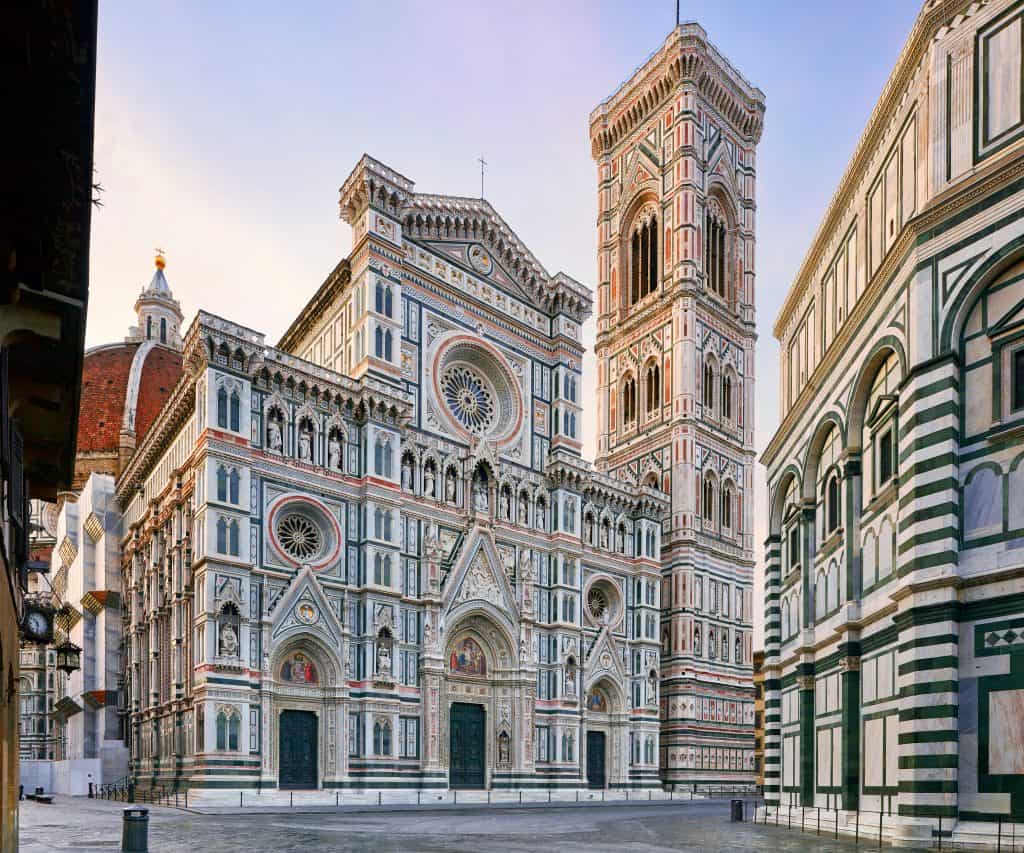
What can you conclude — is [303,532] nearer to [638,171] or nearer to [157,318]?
[638,171]

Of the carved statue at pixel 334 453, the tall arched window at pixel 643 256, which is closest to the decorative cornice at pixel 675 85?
the tall arched window at pixel 643 256

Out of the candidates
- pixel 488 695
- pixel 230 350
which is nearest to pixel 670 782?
pixel 488 695

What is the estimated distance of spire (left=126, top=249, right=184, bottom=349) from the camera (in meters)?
100

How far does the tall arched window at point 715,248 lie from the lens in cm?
6575

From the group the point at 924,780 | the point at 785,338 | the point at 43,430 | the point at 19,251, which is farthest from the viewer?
the point at 785,338

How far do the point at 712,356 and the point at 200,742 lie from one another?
40129 millimetres

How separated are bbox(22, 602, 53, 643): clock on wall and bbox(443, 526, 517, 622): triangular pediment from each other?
89.0 feet

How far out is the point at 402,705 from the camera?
42062mm

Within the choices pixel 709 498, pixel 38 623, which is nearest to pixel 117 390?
pixel 709 498

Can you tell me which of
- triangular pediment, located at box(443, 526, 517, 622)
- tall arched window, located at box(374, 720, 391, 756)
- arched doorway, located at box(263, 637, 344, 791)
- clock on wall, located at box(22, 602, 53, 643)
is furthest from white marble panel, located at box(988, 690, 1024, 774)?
triangular pediment, located at box(443, 526, 517, 622)

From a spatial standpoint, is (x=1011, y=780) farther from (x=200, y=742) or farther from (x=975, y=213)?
(x=200, y=742)

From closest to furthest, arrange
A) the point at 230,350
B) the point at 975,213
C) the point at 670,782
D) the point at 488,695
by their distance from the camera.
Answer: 1. the point at 975,213
2. the point at 230,350
3. the point at 488,695
4. the point at 670,782

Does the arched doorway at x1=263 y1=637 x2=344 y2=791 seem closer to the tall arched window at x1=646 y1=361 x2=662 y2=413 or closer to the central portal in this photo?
the central portal

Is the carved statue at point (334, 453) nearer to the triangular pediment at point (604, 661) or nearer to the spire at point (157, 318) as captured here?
the triangular pediment at point (604, 661)
